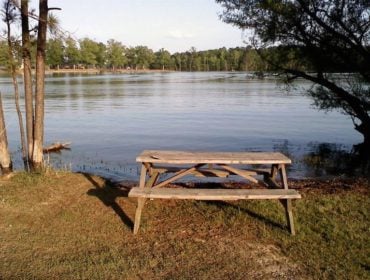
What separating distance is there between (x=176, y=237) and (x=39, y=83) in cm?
473

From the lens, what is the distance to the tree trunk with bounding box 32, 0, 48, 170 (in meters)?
8.48

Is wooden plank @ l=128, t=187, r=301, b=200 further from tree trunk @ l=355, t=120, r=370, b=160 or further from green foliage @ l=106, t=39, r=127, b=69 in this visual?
green foliage @ l=106, t=39, r=127, b=69

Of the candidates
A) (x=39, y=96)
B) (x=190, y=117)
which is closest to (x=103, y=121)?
(x=190, y=117)

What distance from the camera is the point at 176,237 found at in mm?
5668

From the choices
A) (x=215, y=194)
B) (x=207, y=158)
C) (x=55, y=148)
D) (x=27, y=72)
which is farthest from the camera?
(x=55, y=148)

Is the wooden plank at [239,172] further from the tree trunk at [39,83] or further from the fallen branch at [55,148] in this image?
the fallen branch at [55,148]

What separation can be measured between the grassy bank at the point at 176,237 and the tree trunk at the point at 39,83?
3.78 feet

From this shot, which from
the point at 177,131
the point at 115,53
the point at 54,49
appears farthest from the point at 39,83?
the point at 115,53

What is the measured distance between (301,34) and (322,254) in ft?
35.7

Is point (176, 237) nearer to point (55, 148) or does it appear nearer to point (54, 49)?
point (54, 49)

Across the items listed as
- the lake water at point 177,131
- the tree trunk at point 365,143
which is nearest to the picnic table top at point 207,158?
the lake water at point 177,131

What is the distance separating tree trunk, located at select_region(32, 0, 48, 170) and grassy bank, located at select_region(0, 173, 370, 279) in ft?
3.78

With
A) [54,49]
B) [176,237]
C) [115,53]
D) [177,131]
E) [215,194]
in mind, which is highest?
[115,53]

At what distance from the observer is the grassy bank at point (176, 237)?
15.5 ft
